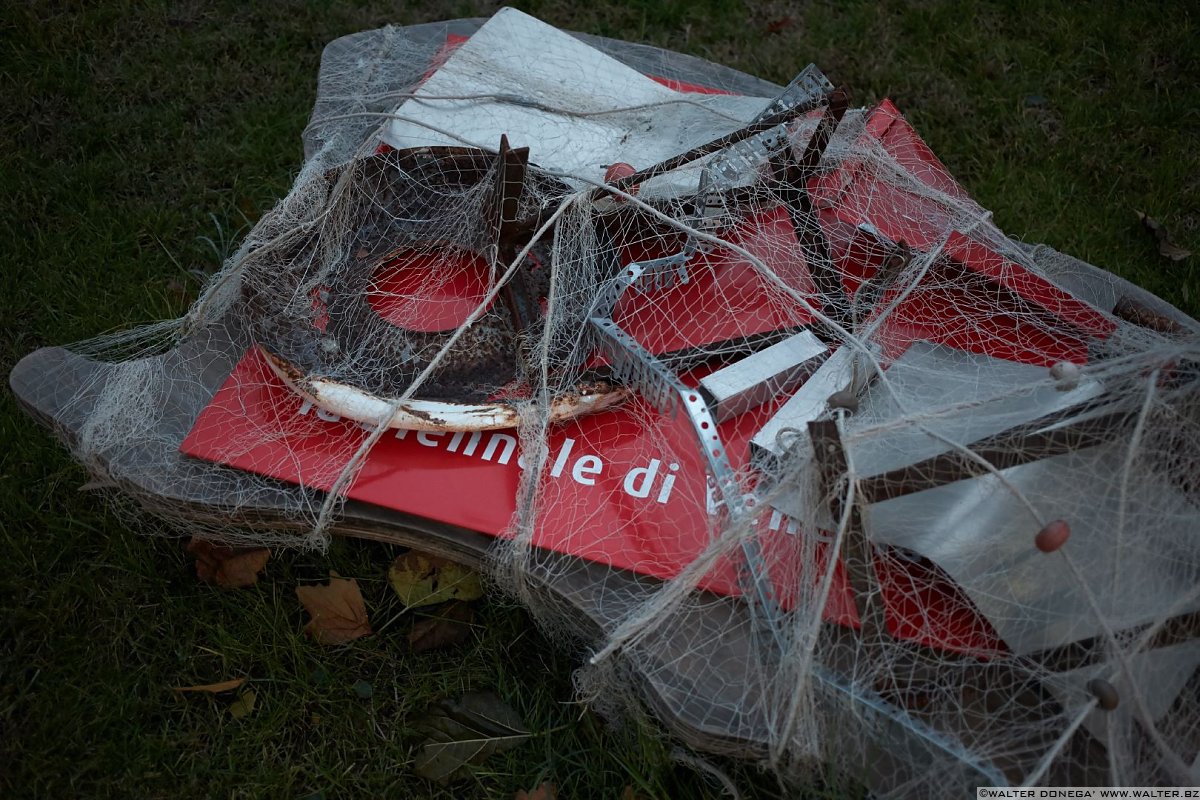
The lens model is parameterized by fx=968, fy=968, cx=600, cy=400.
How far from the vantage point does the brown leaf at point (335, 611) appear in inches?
82.6

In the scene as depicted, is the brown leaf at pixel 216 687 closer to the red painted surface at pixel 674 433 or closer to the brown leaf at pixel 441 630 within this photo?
the brown leaf at pixel 441 630

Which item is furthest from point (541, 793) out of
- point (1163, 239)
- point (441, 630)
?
point (1163, 239)

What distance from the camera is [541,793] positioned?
1880 millimetres

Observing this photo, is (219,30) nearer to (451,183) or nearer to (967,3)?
(451,183)

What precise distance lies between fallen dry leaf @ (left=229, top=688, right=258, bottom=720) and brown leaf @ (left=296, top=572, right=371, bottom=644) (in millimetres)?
167

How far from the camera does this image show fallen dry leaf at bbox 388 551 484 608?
211cm

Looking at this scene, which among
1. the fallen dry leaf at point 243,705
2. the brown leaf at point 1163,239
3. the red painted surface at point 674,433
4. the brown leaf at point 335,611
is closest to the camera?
the red painted surface at point 674,433

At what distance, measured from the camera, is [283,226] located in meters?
2.13

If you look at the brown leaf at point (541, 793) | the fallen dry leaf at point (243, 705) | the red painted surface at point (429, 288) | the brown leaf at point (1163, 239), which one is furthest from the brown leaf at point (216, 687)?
the brown leaf at point (1163, 239)

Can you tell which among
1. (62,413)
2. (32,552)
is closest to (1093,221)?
(62,413)

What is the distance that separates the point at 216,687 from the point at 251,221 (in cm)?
146

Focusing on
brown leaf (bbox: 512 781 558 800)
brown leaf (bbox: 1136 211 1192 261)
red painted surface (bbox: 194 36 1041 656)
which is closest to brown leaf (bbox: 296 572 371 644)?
red painted surface (bbox: 194 36 1041 656)

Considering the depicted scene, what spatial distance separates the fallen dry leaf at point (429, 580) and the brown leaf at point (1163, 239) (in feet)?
7.29

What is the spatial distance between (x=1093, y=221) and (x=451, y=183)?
196cm
